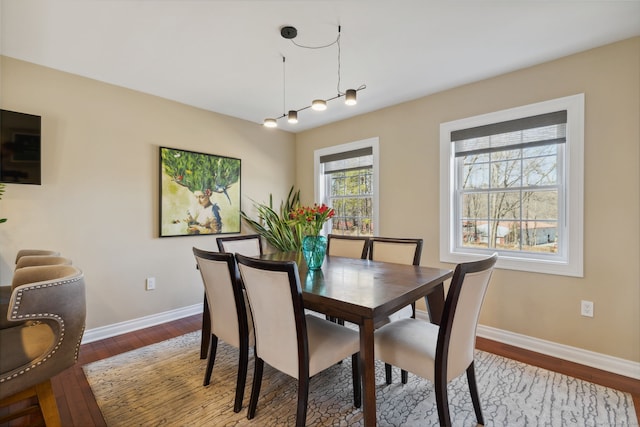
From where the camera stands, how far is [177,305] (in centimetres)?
341

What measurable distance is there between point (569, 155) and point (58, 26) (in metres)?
3.97

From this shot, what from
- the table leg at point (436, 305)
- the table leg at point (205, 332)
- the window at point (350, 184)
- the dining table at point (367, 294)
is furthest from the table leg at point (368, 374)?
the window at point (350, 184)

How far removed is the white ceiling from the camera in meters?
1.87

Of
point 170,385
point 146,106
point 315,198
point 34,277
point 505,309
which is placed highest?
point 146,106

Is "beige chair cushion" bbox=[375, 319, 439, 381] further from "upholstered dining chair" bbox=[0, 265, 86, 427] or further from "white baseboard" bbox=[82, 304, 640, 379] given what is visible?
"upholstered dining chair" bbox=[0, 265, 86, 427]

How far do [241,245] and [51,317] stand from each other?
1.59m

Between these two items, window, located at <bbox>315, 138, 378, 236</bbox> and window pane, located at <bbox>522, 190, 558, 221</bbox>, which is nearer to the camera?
window pane, located at <bbox>522, 190, 558, 221</bbox>

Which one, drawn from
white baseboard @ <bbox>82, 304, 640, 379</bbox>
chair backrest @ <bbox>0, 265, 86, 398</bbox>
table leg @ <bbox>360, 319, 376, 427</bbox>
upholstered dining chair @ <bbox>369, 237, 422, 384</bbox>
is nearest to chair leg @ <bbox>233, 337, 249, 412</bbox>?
table leg @ <bbox>360, 319, 376, 427</bbox>

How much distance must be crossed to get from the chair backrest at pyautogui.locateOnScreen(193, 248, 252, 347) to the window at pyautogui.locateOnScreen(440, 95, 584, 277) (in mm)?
2240

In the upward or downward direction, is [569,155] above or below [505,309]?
above

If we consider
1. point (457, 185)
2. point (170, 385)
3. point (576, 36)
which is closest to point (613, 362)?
point (457, 185)

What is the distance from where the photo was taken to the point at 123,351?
2.61 m

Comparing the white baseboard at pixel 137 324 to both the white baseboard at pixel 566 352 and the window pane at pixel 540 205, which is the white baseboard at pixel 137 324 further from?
the window pane at pixel 540 205

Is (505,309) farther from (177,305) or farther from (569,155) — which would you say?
(177,305)
